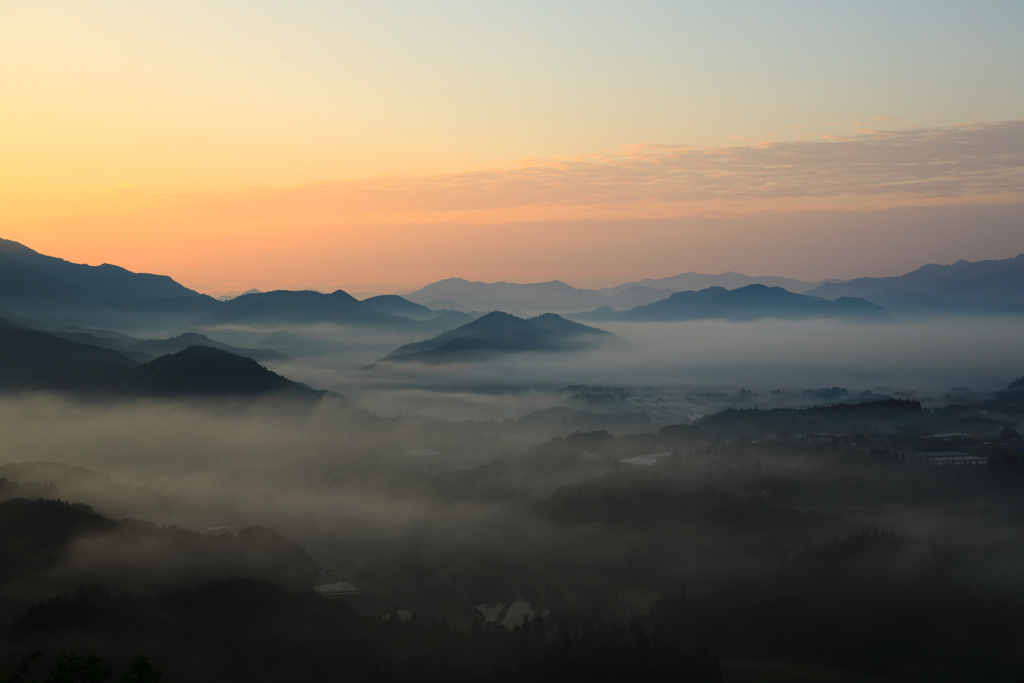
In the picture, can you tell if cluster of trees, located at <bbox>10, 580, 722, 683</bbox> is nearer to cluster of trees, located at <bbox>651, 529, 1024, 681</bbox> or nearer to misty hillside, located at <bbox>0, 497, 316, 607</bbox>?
misty hillside, located at <bbox>0, 497, 316, 607</bbox>

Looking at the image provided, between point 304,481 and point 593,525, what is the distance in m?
78.3

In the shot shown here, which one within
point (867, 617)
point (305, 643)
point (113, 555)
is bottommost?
point (867, 617)

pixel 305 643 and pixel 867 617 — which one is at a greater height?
pixel 305 643

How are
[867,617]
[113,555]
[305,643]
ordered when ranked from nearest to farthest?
1. [305,643]
2. [867,617]
3. [113,555]

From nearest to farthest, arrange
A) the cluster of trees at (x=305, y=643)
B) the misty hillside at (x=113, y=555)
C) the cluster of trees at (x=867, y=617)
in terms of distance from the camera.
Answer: the cluster of trees at (x=305, y=643), the cluster of trees at (x=867, y=617), the misty hillside at (x=113, y=555)

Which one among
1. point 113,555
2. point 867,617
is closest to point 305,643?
point 113,555

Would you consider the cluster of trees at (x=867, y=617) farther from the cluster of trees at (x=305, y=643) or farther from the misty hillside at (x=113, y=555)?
the misty hillside at (x=113, y=555)

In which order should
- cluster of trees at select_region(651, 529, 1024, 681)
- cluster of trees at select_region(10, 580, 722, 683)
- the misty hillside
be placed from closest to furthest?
cluster of trees at select_region(10, 580, 722, 683), cluster of trees at select_region(651, 529, 1024, 681), the misty hillside

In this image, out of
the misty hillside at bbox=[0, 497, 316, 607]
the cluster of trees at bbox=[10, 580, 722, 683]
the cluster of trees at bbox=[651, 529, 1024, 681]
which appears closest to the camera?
the cluster of trees at bbox=[10, 580, 722, 683]

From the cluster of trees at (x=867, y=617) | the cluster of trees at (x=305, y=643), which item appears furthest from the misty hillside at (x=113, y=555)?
the cluster of trees at (x=867, y=617)

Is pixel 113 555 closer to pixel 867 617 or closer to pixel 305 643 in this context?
pixel 305 643

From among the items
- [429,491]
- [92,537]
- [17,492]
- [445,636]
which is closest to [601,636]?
[445,636]

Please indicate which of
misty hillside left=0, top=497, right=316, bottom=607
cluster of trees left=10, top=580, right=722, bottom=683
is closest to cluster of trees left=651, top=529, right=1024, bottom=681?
cluster of trees left=10, top=580, right=722, bottom=683

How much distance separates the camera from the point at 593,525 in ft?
461
